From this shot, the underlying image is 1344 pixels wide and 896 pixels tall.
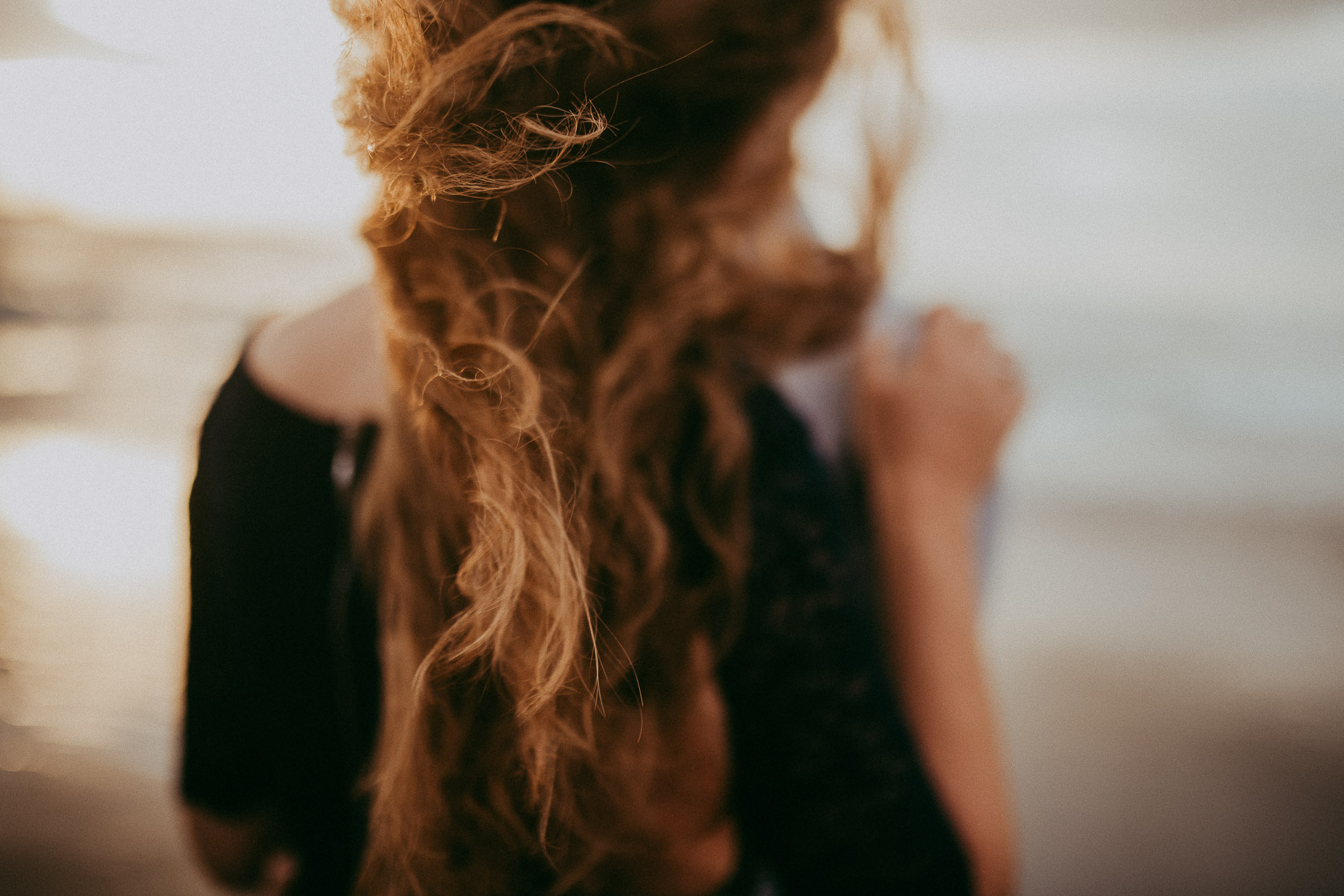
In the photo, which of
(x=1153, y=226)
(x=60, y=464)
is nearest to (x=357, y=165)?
(x=60, y=464)

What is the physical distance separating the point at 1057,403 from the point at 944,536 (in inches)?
252

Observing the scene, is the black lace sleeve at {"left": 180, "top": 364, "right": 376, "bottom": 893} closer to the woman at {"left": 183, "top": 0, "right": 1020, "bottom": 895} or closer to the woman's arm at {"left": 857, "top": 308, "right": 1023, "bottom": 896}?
the woman at {"left": 183, "top": 0, "right": 1020, "bottom": 895}

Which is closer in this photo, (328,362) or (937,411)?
(328,362)

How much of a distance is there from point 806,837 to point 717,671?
19 cm

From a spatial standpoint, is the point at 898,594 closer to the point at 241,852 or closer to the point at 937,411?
the point at 937,411

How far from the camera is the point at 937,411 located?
3.06 ft

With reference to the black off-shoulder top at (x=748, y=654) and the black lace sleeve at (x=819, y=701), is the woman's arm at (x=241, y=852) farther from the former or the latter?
the black lace sleeve at (x=819, y=701)

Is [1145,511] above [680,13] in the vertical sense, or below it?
below

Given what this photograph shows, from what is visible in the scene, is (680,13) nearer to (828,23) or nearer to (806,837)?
(828,23)

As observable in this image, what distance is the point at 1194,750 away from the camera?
267cm

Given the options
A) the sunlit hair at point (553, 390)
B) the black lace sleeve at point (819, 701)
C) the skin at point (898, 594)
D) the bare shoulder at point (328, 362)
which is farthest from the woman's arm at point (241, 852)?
the black lace sleeve at point (819, 701)

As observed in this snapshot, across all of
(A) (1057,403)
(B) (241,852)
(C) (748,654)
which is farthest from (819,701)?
(A) (1057,403)

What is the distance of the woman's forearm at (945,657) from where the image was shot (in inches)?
31.1

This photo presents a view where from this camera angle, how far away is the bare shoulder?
698 millimetres
